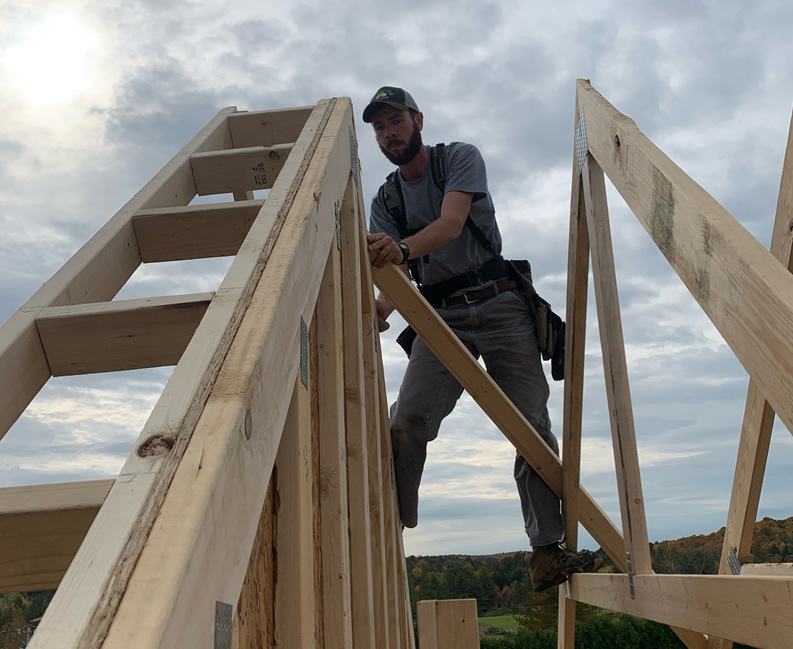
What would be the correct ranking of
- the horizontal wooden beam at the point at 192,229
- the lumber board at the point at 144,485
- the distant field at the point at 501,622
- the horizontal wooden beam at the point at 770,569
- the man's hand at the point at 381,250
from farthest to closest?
1. the distant field at the point at 501,622
2. the man's hand at the point at 381,250
3. the horizontal wooden beam at the point at 770,569
4. the horizontal wooden beam at the point at 192,229
5. the lumber board at the point at 144,485

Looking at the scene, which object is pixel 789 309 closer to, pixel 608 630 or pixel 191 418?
pixel 191 418

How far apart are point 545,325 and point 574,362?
1.28ft

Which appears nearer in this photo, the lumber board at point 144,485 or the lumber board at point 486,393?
the lumber board at point 144,485

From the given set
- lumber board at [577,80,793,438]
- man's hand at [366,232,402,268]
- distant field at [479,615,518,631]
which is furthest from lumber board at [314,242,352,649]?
distant field at [479,615,518,631]

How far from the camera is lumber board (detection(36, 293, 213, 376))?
61.2 inches

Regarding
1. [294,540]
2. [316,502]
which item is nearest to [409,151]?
[316,502]

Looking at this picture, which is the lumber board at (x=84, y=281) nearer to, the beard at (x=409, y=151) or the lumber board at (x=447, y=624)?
the beard at (x=409, y=151)

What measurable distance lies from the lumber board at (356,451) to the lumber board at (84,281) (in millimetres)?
622

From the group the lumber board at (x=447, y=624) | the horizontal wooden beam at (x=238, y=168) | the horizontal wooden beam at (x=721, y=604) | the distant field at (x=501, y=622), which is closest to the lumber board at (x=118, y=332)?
the horizontal wooden beam at (x=238, y=168)

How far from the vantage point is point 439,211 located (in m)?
4.10

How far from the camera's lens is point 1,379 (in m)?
1.47

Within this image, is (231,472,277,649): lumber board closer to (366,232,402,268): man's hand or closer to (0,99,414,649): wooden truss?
(0,99,414,649): wooden truss

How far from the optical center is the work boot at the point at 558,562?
370cm

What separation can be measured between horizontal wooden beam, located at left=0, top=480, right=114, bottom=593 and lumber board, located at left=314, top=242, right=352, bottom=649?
75cm
